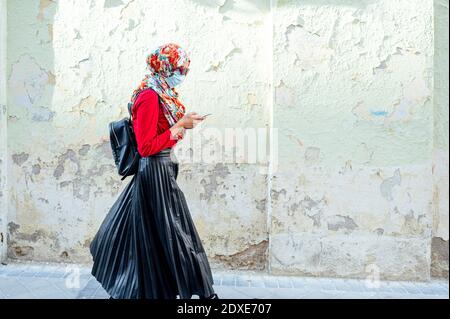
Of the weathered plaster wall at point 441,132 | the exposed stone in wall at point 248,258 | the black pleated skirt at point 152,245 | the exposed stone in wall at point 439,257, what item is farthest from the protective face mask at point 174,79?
the exposed stone in wall at point 439,257

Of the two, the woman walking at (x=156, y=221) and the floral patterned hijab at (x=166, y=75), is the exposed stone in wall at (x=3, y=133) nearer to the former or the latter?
the woman walking at (x=156, y=221)

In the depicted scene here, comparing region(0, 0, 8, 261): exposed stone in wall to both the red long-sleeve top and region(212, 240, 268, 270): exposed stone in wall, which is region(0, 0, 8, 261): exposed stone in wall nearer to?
region(212, 240, 268, 270): exposed stone in wall

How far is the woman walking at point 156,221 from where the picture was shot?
8.92 feet

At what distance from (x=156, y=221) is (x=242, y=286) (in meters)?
1.28

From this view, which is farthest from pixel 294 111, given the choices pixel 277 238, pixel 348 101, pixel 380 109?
pixel 277 238

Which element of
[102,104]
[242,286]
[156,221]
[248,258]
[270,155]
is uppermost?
[102,104]

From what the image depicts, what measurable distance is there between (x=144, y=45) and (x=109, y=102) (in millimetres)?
573

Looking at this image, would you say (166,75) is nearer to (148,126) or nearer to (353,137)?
(148,126)

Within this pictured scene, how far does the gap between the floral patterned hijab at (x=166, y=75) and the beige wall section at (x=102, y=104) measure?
1243mm

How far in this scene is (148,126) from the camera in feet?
8.67

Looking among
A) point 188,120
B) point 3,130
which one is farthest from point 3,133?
point 188,120

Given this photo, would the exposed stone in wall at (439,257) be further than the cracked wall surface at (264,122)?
Yes

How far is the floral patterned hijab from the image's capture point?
2.73 metres

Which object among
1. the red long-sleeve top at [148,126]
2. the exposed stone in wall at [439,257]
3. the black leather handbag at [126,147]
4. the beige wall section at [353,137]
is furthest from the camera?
the exposed stone in wall at [439,257]
